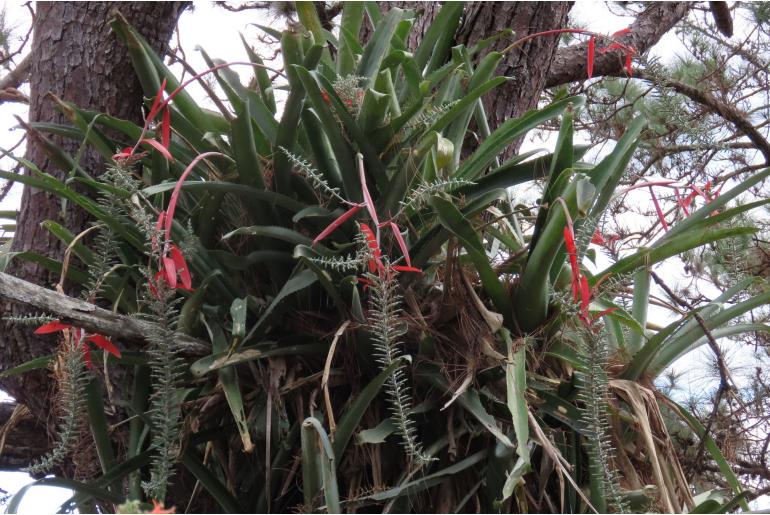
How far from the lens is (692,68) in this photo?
91.0 inches

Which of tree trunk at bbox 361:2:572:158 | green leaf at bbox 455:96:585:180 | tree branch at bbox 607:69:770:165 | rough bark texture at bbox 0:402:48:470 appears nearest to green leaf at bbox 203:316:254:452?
green leaf at bbox 455:96:585:180

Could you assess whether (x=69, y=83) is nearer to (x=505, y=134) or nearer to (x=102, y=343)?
(x=102, y=343)

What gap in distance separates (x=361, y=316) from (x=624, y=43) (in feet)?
3.36

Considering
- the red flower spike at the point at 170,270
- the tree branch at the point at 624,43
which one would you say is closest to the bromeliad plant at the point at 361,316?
the red flower spike at the point at 170,270

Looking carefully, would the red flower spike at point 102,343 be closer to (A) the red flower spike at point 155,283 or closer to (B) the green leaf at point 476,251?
(A) the red flower spike at point 155,283

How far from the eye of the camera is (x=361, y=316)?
0.96m

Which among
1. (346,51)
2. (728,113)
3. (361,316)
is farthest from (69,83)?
(728,113)

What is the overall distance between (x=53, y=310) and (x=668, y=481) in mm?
765

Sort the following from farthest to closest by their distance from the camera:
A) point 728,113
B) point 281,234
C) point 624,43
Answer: point 728,113
point 624,43
point 281,234

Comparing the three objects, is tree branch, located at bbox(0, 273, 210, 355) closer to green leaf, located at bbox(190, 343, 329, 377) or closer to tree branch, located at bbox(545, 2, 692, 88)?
green leaf, located at bbox(190, 343, 329, 377)

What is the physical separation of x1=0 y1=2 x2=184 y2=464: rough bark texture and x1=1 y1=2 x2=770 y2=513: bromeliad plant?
5.1 inches

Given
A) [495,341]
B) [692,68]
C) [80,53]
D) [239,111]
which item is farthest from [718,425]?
[692,68]

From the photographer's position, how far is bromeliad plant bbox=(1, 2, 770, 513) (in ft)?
3.07

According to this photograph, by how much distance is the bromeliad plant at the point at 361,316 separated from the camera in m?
0.93
